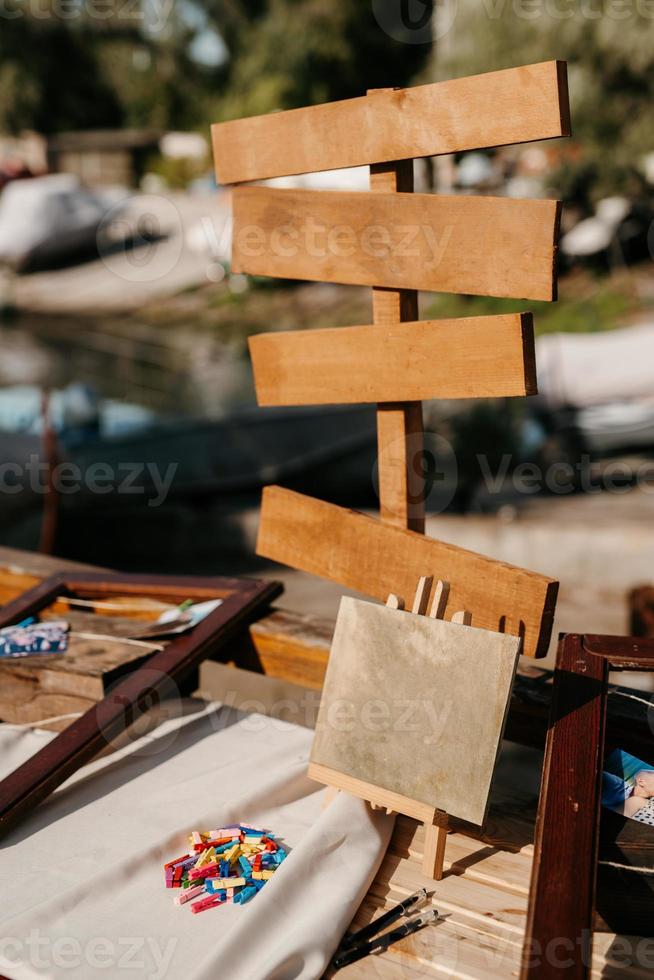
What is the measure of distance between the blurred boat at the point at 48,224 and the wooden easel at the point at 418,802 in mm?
32311

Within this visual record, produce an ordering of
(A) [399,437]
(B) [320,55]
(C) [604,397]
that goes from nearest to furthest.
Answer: (A) [399,437], (C) [604,397], (B) [320,55]

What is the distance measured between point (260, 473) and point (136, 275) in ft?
69.7

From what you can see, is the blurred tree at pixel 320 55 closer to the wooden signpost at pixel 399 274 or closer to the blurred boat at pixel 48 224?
→ the blurred boat at pixel 48 224

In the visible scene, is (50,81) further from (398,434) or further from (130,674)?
(398,434)

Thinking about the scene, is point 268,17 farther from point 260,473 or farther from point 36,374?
point 260,473

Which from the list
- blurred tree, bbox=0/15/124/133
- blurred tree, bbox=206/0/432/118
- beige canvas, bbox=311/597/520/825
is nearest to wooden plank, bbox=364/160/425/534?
Result: beige canvas, bbox=311/597/520/825

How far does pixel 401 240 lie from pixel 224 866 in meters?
1.59

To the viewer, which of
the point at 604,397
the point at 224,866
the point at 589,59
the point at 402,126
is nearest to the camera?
the point at 224,866

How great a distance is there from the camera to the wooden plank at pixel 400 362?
2.32m

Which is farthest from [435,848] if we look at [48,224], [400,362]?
[48,224]

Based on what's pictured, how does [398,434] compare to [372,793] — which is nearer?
[372,793]

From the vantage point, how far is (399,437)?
2691 millimetres

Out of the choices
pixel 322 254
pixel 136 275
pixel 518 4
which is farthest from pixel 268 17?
pixel 322 254

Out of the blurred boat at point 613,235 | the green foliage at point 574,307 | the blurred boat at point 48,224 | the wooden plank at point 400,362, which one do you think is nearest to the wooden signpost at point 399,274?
the wooden plank at point 400,362
